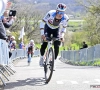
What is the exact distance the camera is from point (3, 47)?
11641mm

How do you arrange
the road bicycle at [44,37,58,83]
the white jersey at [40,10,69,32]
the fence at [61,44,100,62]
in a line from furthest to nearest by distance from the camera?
the fence at [61,44,100,62] < the white jersey at [40,10,69,32] < the road bicycle at [44,37,58,83]

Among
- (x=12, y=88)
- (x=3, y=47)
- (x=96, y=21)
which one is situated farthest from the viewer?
(x=96, y=21)

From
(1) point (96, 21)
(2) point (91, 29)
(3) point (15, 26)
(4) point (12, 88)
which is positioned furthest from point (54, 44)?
(3) point (15, 26)

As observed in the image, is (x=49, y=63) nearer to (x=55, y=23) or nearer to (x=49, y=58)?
(x=49, y=58)

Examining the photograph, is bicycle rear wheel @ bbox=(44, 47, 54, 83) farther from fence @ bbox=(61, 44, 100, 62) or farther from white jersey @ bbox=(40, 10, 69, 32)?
fence @ bbox=(61, 44, 100, 62)

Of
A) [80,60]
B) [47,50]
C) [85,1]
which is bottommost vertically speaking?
[80,60]

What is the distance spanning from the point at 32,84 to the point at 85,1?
3613 cm

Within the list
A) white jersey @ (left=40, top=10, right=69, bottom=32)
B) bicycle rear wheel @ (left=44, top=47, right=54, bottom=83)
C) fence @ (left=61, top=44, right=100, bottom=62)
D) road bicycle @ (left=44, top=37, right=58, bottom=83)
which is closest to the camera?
bicycle rear wheel @ (left=44, top=47, right=54, bottom=83)

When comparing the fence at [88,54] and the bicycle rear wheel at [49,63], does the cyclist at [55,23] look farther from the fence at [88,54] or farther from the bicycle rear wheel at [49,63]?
the fence at [88,54]

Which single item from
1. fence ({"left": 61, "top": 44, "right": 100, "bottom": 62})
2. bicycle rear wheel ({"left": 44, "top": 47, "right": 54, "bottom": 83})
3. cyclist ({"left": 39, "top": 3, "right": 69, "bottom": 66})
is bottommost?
fence ({"left": 61, "top": 44, "right": 100, "bottom": 62})

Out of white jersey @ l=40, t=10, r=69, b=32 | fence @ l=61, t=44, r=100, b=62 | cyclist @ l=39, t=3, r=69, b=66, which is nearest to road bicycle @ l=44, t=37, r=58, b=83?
cyclist @ l=39, t=3, r=69, b=66

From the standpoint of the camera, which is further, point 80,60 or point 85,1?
point 85,1

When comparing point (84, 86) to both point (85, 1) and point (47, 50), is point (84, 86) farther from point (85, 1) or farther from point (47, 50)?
point (85, 1)

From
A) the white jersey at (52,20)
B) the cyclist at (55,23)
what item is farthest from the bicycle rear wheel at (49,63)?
the white jersey at (52,20)
